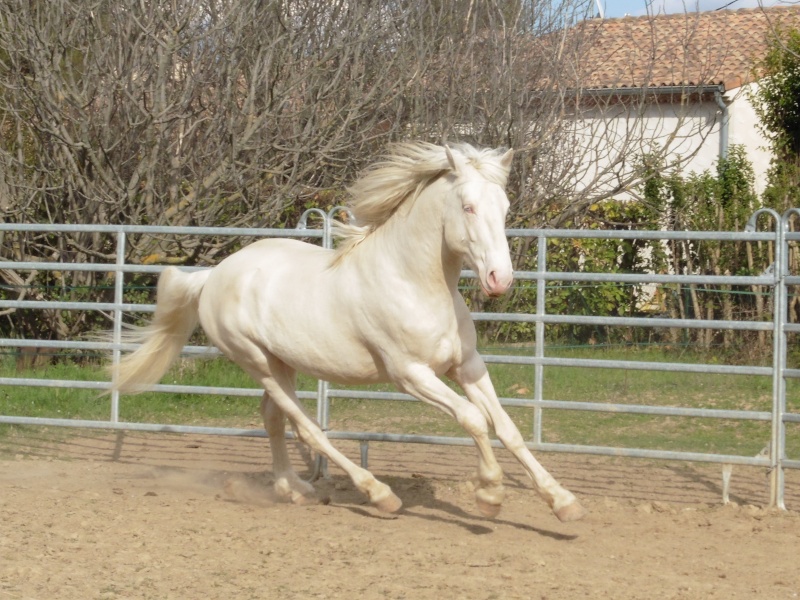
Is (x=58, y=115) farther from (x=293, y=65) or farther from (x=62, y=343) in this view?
(x=62, y=343)

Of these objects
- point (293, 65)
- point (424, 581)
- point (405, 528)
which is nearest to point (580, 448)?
point (405, 528)

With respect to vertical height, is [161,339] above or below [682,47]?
below

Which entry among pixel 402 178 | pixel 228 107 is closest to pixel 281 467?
pixel 402 178

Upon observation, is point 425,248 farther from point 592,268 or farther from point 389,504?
point 592,268

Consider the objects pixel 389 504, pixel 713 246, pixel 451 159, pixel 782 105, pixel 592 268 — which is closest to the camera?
pixel 451 159

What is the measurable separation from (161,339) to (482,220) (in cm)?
260

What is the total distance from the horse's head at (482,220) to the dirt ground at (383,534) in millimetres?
1212

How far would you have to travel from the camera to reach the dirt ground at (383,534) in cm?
407

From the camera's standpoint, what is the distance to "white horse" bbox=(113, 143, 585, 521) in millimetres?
4746

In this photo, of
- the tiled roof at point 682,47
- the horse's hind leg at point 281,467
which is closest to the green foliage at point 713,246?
the tiled roof at point 682,47

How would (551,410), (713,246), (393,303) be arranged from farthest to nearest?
(713,246)
(551,410)
(393,303)

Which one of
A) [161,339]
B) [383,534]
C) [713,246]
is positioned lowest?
[383,534]

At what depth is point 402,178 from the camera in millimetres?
5105

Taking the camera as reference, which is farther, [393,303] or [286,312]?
[286,312]
